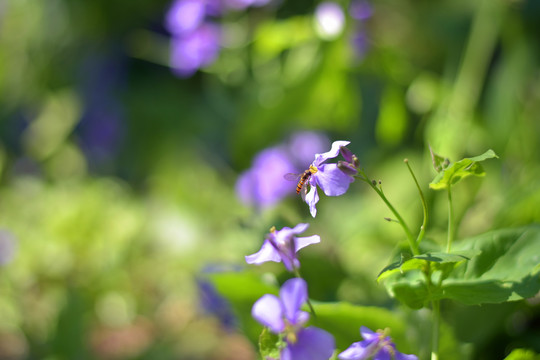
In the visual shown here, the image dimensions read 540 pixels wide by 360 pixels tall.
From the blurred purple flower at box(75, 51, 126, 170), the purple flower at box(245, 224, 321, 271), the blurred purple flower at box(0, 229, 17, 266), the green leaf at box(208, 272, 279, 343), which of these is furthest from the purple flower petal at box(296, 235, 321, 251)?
the blurred purple flower at box(75, 51, 126, 170)

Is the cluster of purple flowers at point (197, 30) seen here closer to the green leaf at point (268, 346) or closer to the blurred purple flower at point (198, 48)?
the blurred purple flower at point (198, 48)

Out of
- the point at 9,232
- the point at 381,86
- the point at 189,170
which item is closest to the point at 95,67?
the point at 189,170

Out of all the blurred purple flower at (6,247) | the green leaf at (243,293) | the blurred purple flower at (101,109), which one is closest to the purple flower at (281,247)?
the green leaf at (243,293)

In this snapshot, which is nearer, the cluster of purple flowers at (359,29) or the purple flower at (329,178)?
the purple flower at (329,178)

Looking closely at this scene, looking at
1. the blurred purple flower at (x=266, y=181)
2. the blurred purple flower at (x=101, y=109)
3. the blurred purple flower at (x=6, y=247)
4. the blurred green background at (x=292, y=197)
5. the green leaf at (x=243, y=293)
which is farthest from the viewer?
the blurred purple flower at (x=101, y=109)

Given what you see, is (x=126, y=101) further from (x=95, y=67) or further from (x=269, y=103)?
(x=269, y=103)

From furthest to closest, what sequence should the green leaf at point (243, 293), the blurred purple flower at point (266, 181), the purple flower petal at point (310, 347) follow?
the blurred purple flower at point (266, 181) → the green leaf at point (243, 293) → the purple flower petal at point (310, 347)

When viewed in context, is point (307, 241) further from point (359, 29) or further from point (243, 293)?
point (359, 29)

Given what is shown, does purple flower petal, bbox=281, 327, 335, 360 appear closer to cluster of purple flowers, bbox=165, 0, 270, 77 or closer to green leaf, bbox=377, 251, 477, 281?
green leaf, bbox=377, 251, 477, 281
